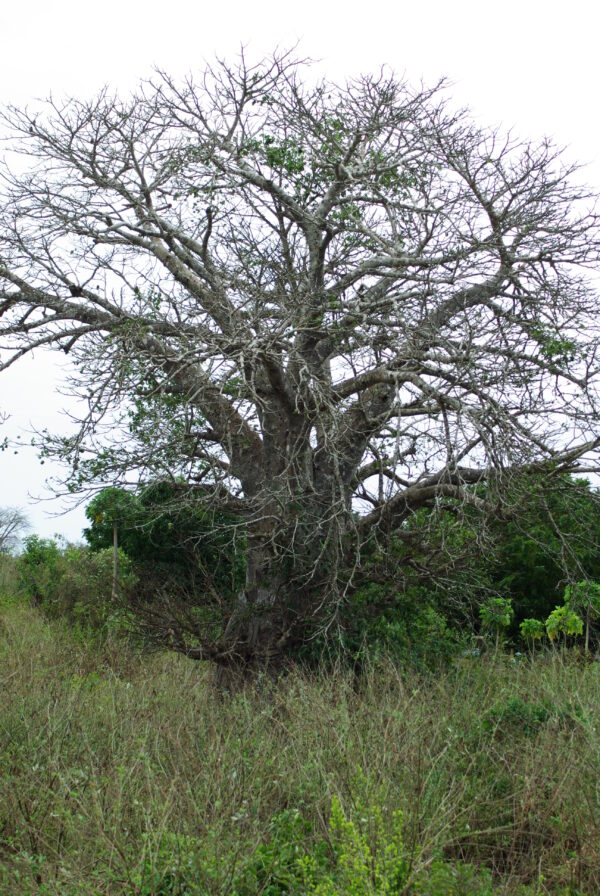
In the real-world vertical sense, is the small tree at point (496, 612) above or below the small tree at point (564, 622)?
above

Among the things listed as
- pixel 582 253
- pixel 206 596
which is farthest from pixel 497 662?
pixel 582 253

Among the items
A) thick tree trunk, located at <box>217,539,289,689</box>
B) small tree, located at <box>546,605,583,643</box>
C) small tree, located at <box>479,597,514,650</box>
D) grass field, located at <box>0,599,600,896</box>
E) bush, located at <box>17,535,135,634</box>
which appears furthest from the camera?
bush, located at <box>17,535,135,634</box>

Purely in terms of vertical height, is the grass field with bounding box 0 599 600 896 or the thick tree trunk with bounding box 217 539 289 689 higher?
the thick tree trunk with bounding box 217 539 289 689

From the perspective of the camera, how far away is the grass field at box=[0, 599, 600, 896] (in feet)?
14.2

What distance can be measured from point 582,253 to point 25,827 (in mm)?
8392

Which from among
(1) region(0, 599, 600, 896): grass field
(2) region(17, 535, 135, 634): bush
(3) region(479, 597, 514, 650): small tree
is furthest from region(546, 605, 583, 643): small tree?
(2) region(17, 535, 135, 634): bush

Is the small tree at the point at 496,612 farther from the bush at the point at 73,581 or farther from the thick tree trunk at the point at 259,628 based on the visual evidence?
the bush at the point at 73,581

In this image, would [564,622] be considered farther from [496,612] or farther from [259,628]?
[259,628]

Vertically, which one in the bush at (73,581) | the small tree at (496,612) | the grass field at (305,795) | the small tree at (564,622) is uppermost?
the bush at (73,581)

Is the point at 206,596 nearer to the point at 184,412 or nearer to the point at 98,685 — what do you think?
the point at 98,685

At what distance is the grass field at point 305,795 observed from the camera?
4.34 m

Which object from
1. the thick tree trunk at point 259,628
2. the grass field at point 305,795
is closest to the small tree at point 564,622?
the grass field at point 305,795

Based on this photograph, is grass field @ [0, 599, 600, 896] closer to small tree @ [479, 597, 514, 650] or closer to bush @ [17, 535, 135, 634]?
small tree @ [479, 597, 514, 650]

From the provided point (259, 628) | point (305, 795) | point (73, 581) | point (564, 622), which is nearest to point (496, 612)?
point (564, 622)
